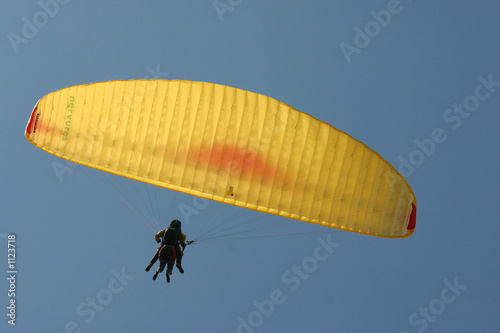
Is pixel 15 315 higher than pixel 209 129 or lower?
lower

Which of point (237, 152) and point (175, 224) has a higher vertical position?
point (237, 152)

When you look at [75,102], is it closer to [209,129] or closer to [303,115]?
[209,129]

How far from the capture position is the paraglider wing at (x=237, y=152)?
1609 centimetres

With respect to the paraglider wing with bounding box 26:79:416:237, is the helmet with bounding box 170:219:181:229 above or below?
below

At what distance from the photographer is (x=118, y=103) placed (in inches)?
656

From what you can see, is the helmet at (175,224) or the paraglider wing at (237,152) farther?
the helmet at (175,224)

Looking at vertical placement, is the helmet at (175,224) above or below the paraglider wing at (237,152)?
below

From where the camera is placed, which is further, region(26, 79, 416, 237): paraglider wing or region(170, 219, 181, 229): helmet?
region(170, 219, 181, 229): helmet

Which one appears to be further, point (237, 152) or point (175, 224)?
point (175, 224)

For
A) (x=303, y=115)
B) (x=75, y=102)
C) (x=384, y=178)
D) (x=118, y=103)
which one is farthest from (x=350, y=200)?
(x=75, y=102)

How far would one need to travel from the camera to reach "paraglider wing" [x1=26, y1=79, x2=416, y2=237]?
16.1 metres

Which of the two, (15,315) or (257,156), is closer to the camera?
(257,156)

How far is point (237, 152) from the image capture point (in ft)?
53.0

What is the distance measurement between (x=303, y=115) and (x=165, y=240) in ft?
19.1
